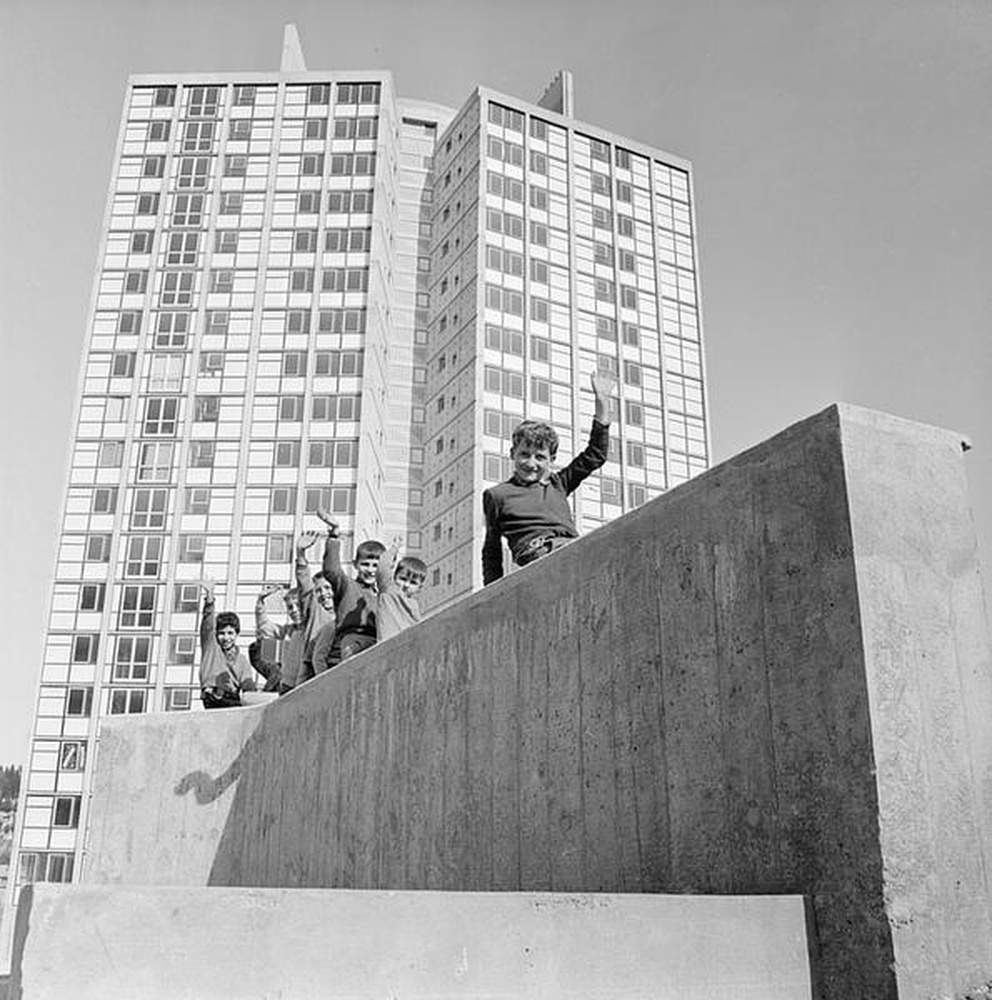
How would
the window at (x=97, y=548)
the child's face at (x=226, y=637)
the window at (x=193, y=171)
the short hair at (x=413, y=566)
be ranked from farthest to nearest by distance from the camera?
the window at (x=193, y=171)
the window at (x=97, y=548)
the child's face at (x=226, y=637)
the short hair at (x=413, y=566)

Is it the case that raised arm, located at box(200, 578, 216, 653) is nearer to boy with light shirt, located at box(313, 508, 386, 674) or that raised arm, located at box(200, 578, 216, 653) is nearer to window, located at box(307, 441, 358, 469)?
boy with light shirt, located at box(313, 508, 386, 674)

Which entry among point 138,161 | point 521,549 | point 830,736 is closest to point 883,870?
point 830,736

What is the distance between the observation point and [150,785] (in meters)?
10.8

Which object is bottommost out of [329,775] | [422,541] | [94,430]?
[329,775]

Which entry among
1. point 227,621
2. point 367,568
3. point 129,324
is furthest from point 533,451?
point 129,324

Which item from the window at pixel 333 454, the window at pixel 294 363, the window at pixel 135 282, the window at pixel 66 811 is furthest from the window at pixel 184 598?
the window at pixel 135 282

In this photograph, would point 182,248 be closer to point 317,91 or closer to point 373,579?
point 317,91

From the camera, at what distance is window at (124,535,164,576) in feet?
177

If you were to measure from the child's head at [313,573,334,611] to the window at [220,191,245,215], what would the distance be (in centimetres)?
5410

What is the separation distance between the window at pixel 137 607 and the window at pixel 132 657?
0.65 m

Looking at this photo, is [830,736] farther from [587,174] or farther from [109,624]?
[587,174]

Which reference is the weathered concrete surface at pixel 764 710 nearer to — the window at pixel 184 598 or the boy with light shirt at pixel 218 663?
the boy with light shirt at pixel 218 663

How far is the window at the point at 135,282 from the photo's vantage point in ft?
194

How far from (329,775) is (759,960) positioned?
5309mm
